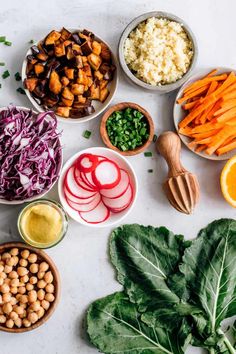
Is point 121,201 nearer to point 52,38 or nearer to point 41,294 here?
point 41,294

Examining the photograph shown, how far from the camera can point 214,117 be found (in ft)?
9.44

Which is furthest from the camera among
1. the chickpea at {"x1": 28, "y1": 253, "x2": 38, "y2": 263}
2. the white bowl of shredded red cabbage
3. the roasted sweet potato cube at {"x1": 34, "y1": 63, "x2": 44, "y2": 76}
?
the chickpea at {"x1": 28, "y1": 253, "x2": 38, "y2": 263}

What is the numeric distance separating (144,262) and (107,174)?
1.64 ft

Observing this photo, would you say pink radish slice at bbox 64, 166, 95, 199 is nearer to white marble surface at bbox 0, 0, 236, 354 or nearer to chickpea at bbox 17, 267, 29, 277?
white marble surface at bbox 0, 0, 236, 354

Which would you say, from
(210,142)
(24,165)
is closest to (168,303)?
(210,142)

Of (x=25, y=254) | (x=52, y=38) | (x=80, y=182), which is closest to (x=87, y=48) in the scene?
(x=52, y=38)

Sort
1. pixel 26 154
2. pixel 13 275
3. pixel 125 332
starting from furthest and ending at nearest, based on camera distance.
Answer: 1. pixel 125 332
2. pixel 13 275
3. pixel 26 154

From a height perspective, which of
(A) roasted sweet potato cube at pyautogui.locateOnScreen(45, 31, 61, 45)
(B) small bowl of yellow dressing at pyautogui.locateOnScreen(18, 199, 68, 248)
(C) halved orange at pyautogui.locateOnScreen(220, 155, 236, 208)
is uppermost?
(A) roasted sweet potato cube at pyautogui.locateOnScreen(45, 31, 61, 45)

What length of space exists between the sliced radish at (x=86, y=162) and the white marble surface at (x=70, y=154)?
4.7 inches

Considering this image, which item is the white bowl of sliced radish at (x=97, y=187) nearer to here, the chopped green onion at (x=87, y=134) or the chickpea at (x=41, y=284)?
the chopped green onion at (x=87, y=134)

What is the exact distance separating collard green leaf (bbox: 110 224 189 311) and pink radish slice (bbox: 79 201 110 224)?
0.12m

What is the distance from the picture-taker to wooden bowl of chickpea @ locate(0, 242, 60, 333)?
2.88 meters

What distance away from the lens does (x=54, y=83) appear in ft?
9.05

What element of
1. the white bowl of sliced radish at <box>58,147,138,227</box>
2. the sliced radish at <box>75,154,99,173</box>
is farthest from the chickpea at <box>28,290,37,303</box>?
the sliced radish at <box>75,154,99,173</box>
